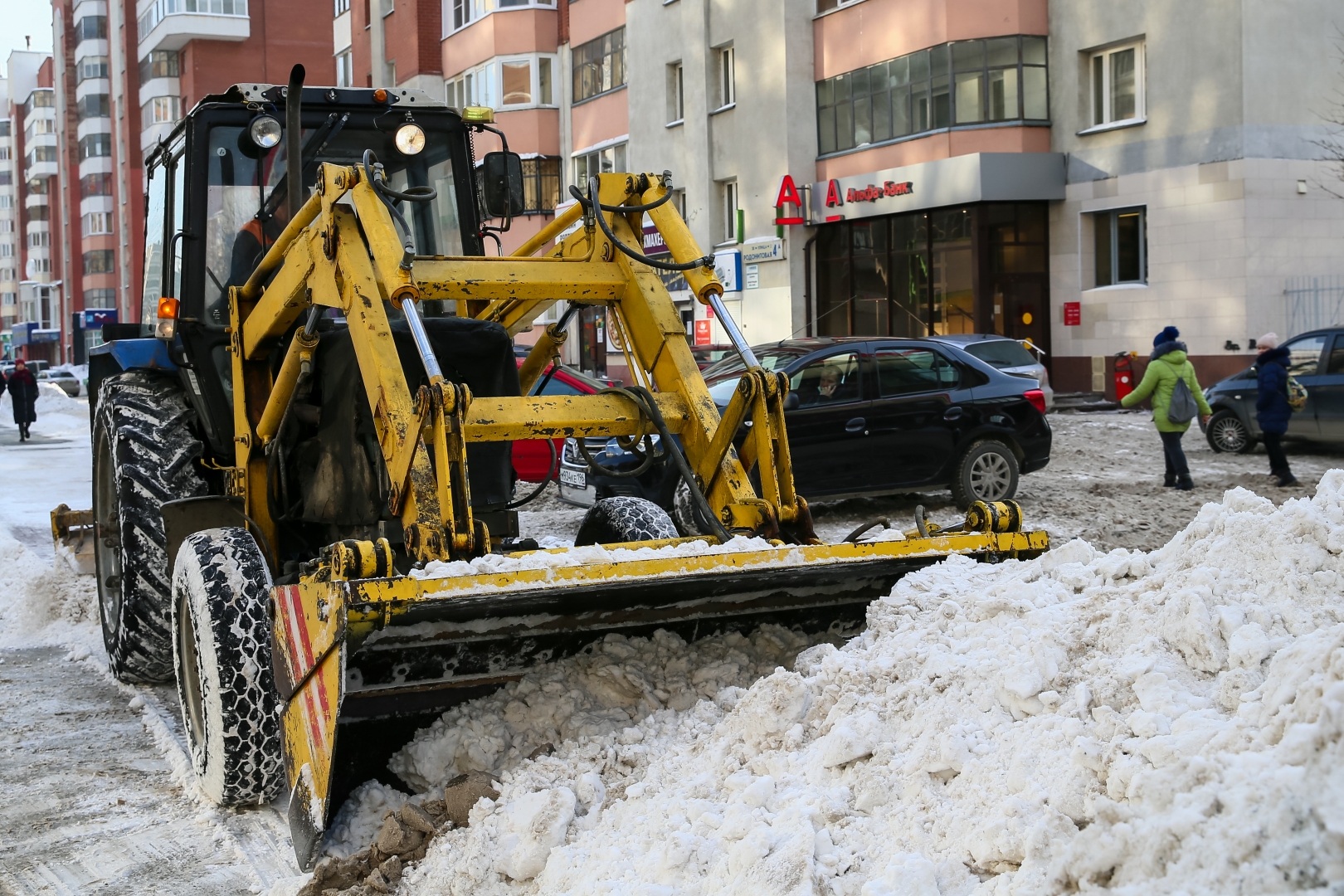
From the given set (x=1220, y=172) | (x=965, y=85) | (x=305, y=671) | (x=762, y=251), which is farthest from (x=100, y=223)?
(x=305, y=671)

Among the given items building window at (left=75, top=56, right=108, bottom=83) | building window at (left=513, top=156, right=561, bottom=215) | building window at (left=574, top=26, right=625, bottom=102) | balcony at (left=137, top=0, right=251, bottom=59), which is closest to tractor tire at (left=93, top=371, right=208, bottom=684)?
building window at (left=574, top=26, right=625, bottom=102)

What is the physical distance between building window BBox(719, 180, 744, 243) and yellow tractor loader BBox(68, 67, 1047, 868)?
2411cm

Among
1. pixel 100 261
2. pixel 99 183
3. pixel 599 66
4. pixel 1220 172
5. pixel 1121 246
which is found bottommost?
pixel 1121 246

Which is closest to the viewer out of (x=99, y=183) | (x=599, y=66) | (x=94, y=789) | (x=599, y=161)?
(x=94, y=789)

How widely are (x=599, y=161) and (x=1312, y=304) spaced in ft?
62.7

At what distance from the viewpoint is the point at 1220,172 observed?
73.0 ft

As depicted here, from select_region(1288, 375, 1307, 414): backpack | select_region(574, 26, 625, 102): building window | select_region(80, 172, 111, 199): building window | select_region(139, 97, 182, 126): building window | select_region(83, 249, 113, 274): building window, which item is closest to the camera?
select_region(1288, 375, 1307, 414): backpack

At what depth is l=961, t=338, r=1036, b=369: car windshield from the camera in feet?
64.1

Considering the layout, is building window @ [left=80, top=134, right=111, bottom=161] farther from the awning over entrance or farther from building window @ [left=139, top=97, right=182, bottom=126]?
the awning over entrance

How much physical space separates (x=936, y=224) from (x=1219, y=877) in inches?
968

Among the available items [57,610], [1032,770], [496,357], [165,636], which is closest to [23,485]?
[57,610]

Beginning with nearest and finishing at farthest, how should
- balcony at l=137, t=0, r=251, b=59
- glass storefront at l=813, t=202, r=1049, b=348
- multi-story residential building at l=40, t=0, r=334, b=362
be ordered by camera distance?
glass storefront at l=813, t=202, r=1049, b=348 → balcony at l=137, t=0, r=251, b=59 → multi-story residential building at l=40, t=0, r=334, b=362

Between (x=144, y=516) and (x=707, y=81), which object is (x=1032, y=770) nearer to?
(x=144, y=516)

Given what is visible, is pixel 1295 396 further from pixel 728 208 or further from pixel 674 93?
pixel 674 93
